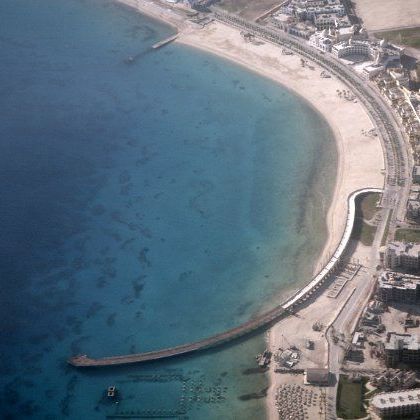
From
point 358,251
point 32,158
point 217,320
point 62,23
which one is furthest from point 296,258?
point 62,23

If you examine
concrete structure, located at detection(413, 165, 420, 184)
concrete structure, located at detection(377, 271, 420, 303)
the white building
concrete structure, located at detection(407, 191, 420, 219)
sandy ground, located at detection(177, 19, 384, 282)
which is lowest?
concrete structure, located at detection(377, 271, 420, 303)

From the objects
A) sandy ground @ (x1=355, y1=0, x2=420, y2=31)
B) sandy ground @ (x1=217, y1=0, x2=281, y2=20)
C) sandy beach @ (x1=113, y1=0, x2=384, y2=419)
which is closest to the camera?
sandy beach @ (x1=113, y1=0, x2=384, y2=419)

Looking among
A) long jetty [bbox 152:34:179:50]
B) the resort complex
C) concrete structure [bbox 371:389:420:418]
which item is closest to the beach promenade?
the resort complex

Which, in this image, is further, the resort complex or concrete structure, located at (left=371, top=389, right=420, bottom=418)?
the resort complex

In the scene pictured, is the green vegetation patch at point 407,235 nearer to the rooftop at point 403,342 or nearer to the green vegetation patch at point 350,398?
the rooftop at point 403,342

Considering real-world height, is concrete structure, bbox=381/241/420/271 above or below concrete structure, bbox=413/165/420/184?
below

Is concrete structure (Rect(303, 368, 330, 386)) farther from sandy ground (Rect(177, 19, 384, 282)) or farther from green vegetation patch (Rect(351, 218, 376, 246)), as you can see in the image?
green vegetation patch (Rect(351, 218, 376, 246))
